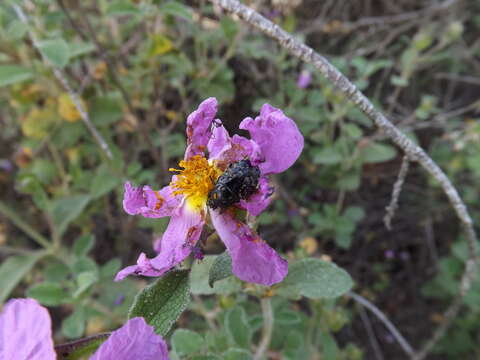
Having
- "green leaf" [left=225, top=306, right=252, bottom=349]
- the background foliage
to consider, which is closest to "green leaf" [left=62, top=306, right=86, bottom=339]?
the background foliage

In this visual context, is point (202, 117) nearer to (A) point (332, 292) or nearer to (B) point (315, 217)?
(A) point (332, 292)

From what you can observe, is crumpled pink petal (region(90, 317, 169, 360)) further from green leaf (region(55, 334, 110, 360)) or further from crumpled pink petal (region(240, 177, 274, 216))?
crumpled pink petal (region(240, 177, 274, 216))

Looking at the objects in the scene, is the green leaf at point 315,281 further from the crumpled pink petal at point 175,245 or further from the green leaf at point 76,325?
the green leaf at point 76,325

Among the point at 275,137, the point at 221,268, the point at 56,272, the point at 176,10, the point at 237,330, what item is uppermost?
the point at 176,10

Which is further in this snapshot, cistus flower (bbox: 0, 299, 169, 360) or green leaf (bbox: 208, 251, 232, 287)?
green leaf (bbox: 208, 251, 232, 287)

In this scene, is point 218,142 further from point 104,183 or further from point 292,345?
point 104,183

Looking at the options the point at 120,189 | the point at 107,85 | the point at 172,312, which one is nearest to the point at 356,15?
the point at 107,85

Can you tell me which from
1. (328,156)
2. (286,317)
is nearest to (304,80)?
(328,156)
